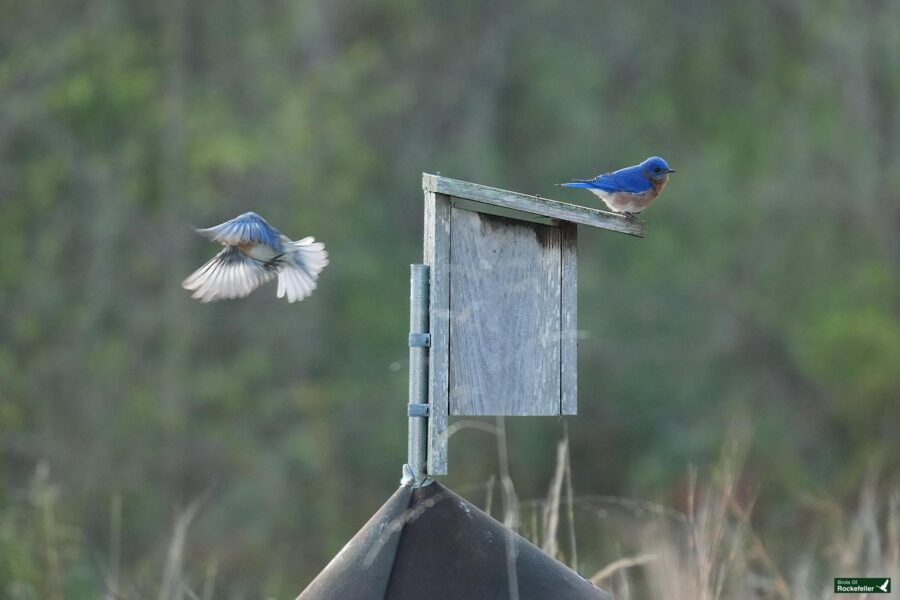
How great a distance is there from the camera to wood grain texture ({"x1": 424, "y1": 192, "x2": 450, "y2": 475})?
2805 mm

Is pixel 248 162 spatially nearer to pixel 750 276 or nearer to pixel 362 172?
pixel 362 172

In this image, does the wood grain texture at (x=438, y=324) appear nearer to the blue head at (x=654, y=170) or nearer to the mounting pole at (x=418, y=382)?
the mounting pole at (x=418, y=382)

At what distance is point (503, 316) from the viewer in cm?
300

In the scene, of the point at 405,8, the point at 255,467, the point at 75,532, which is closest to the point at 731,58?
the point at 405,8

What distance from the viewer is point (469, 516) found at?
2.78m

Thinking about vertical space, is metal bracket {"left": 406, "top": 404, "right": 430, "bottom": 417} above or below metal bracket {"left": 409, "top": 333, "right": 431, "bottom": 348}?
below

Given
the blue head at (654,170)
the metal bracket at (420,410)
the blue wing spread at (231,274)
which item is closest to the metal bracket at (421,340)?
the metal bracket at (420,410)

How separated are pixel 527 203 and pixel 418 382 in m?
0.47

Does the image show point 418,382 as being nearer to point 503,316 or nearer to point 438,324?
point 438,324

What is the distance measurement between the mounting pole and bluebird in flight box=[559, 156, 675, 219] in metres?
1.28

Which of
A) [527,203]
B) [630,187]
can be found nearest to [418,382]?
[527,203]

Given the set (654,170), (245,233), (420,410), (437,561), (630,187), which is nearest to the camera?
(437,561)

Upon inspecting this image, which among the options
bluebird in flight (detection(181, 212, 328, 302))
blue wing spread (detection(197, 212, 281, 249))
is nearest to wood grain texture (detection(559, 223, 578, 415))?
bluebird in flight (detection(181, 212, 328, 302))

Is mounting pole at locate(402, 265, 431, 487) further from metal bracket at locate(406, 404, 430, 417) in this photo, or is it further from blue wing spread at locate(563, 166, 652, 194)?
blue wing spread at locate(563, 166, 652, 194)
